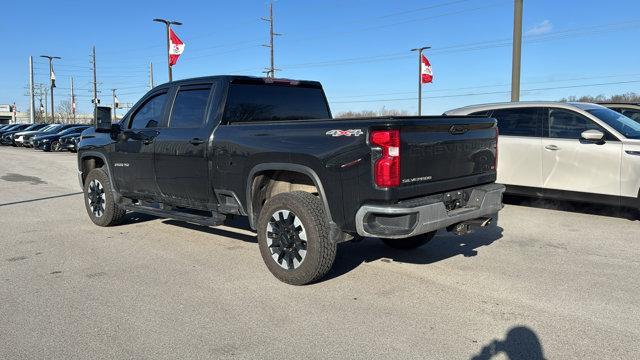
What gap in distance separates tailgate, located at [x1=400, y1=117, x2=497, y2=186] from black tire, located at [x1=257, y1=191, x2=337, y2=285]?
86 centimetres

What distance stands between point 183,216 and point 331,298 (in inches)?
91.7

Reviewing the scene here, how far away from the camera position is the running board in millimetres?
5707

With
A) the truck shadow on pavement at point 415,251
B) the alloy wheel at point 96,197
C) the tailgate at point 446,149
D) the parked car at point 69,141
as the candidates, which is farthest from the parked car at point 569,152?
the parked car at point 69,141

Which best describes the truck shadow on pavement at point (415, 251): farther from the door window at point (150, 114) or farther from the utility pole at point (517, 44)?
the utility pole at point (517, 44)

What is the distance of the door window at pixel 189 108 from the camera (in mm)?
5918

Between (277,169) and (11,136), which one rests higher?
(11,136)

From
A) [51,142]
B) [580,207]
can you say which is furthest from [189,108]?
[51,142]

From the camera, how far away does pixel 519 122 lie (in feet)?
27.8

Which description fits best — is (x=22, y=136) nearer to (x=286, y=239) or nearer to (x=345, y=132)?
(x=286, y=239)

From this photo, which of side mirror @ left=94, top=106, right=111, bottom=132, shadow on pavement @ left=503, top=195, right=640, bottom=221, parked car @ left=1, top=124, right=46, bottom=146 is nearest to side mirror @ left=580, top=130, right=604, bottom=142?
shadow on pavement @ left=503, top=195, right=640, bottom=221

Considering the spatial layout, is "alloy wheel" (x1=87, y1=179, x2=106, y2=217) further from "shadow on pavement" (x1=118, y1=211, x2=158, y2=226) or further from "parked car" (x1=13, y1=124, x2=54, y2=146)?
"parked car" (x1=13, y1=124, x2=54, y2=146)

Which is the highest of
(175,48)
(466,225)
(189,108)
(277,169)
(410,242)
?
(175,48)

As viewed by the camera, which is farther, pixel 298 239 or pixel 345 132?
pixel 298 239

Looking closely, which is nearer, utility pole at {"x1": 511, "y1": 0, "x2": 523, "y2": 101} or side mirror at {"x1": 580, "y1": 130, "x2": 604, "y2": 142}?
side mirror at {"x1": 580, "y1": 130, "x2": 604, "y2": 142}
